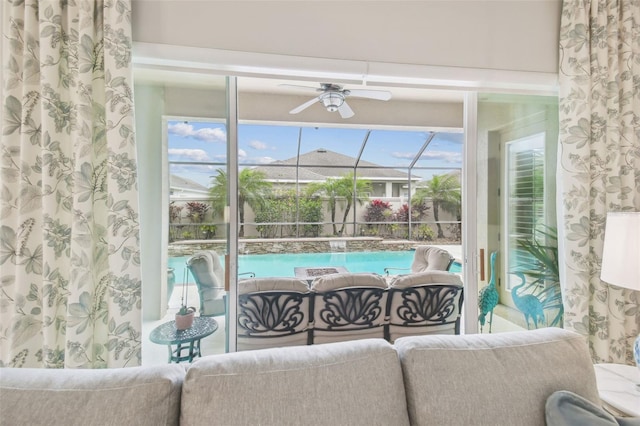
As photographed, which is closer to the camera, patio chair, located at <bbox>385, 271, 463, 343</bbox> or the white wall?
the white wall

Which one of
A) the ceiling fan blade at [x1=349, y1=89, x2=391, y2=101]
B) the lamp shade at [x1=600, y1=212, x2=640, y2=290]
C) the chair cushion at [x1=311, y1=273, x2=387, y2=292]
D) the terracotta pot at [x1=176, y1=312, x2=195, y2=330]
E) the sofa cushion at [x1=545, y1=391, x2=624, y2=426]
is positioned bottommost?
the terracotta pot at [x1=176, y1=312, x2=195, y2=330]

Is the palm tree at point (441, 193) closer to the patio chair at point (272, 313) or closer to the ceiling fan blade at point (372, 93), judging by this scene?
the ceiling fan blade at point (372, 93)

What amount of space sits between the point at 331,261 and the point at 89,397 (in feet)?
19.2

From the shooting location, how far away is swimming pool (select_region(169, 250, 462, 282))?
6.25 metres

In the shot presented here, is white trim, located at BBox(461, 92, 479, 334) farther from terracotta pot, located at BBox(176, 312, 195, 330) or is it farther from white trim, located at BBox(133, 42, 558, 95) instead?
terracotta pot, located at BBox(176, 312, 195, 330)

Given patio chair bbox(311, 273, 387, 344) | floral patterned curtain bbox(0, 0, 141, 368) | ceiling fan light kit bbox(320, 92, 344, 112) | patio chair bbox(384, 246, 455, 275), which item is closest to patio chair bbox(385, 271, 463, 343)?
patio chair bbox(311, 273, 387, 344)

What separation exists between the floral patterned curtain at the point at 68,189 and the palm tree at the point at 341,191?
5.41 metres

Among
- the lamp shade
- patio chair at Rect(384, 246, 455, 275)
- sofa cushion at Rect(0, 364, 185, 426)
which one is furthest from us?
patio chair at Rect(384, 246, 455, 275)

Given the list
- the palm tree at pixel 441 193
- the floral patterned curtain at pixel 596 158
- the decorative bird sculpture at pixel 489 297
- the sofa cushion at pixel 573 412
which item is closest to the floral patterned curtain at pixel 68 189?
the sofa cushion at pixel 573 412

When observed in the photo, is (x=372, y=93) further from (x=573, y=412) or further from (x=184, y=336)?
(x=573, y=412)

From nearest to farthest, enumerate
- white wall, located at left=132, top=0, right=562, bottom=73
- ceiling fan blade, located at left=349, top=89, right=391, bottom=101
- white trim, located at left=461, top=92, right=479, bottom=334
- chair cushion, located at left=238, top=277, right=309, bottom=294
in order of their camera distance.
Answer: white wall, located at left=132, top=0, right=562, bottom=73 < white trim, located at left=461, top=92, right=479, bottom=334 < chair cushion, located at left=238, top=277, right=309, bottom=294 < ceiling fan blade, located at left=349, top=89, right=391, bottom=101

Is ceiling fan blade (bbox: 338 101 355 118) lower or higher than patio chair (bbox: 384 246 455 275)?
higher

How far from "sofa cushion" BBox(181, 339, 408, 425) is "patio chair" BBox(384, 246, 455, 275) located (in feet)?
10.3

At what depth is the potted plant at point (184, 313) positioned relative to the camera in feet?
6.23
